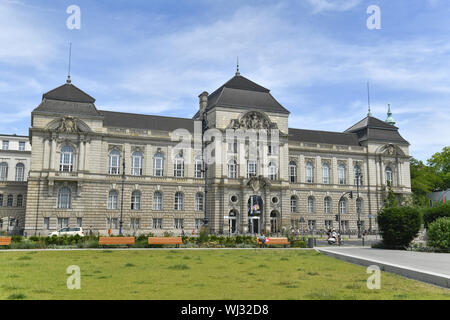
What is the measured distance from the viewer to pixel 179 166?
194ft

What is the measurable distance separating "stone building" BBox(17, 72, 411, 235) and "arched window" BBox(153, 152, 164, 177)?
14 centimetres

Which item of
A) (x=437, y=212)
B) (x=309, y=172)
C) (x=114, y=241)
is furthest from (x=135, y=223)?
(x=437, y=212)

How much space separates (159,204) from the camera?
57.6 meters

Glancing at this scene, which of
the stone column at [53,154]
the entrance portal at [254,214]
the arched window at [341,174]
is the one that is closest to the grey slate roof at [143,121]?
the stone column at [53,154]

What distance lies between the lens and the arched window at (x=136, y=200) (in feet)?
185

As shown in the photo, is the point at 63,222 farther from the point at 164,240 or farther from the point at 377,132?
the point at 377,132

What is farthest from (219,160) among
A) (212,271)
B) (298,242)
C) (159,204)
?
(212,271)

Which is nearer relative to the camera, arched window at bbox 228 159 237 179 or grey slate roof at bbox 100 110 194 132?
grey slate roof at bbox 100 110 194 132

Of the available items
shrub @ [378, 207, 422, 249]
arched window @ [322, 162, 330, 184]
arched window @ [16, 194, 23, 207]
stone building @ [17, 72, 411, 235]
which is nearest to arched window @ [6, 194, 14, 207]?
arched window @ [16, 194, 23, 207]

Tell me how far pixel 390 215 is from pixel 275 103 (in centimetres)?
3560

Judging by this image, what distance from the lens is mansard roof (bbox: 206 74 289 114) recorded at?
60062mm

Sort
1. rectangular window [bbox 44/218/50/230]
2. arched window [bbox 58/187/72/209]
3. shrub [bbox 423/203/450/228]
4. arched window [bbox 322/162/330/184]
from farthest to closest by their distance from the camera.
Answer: arched window [bbox 322/162/330/184] → arched window [bbox 58/187/72/209] → rectangular window [bbox 44/218/50/230] → shrub [bbox 423/203/450/228]

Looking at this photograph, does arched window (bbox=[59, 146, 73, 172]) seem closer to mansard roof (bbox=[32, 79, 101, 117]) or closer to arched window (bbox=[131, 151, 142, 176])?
mansard roof (bbox=[32, 79, 101, 117])

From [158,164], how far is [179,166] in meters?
2.99
